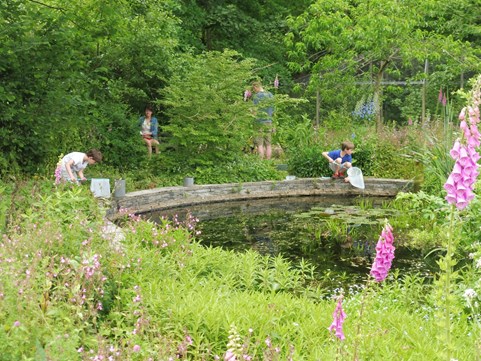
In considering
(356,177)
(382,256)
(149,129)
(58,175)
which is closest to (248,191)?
(356,177)

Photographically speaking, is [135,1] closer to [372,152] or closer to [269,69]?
Answer: [372,152]

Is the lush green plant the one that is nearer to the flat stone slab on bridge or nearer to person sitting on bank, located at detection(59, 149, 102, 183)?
person sitting on bank, located at detection(59, 149, 102, 183)

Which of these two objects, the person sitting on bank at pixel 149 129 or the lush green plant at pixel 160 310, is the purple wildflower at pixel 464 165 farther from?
the person sitting on bank at pixel 149 129

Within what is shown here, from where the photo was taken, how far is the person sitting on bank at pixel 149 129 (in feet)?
42.1

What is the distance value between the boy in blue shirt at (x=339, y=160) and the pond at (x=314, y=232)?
1.83 feet

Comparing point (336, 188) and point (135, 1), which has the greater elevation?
point (135, 1)

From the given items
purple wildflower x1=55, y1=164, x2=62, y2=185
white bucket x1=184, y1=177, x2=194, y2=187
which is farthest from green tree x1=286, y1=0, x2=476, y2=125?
purple wildflower x1=55, y1=164, x2=62, y2=185

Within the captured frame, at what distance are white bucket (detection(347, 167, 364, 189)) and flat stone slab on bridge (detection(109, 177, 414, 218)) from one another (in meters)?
0.37

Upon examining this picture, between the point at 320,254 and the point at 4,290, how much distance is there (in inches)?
192

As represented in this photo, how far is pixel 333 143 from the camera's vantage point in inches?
539

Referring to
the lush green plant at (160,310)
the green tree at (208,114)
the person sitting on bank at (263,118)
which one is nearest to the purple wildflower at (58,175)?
the lush green plant at (160,310)

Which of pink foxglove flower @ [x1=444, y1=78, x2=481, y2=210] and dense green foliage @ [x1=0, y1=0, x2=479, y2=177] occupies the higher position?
dense green foliage @ [x1=0, y1=0, x2=479, y2=177]

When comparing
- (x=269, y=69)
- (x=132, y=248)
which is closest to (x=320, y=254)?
(x=132, y=248)

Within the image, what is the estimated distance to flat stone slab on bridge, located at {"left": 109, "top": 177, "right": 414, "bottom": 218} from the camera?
10422mm
